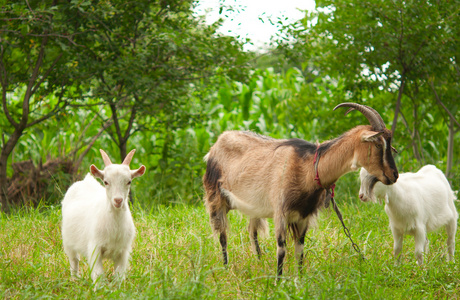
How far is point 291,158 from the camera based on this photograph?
476 cm

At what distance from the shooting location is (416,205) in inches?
201

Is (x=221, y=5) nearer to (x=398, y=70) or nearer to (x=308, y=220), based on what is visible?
(x=398, y=70)

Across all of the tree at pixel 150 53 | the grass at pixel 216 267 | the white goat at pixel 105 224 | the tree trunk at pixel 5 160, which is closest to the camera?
the grass at pixel 216 267

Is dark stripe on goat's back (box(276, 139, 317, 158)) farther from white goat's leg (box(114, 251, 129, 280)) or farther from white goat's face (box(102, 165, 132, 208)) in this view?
white goat's leg (box(114, 251, 129, 280))

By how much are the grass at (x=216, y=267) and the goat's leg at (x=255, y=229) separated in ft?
0.30

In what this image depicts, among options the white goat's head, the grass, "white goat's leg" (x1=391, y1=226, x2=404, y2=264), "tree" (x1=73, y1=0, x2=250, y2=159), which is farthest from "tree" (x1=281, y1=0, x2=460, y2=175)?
the white goat's head

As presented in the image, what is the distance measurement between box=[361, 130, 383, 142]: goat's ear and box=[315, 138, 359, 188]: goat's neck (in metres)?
0.15

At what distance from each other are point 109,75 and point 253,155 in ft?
10.6

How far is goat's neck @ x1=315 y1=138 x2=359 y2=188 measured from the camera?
434 cm

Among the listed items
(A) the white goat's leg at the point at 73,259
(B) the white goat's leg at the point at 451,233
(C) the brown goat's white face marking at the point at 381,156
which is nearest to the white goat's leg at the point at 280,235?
(C) the brown goat's white face marking at the point at 381,156

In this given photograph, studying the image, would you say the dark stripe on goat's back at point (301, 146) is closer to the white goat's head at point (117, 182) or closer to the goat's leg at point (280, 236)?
the goat's leg at point (280, 236)

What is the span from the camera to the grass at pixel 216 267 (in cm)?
391

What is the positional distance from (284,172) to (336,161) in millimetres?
496

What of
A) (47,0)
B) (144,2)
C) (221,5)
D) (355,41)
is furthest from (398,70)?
(47,0)
